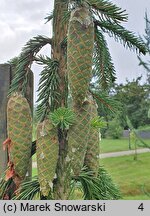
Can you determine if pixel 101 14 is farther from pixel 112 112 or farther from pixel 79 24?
pixel 112 112

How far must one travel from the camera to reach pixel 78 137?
634 mm

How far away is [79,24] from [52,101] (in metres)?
0.14

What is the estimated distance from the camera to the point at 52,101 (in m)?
0.67

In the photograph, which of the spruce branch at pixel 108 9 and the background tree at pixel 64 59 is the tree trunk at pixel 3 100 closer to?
the background tree at pixel 64 59

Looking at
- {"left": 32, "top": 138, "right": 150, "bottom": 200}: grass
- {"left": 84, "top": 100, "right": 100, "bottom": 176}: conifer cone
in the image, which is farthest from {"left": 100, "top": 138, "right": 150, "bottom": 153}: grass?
{"left": 84, "top": 100, "right": 100, "bottom": 176}: conifer cone

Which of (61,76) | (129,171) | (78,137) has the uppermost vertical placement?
(61,76)

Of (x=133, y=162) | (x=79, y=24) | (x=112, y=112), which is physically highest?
(x=79, y=24)

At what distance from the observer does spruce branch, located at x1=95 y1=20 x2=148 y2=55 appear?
696mm

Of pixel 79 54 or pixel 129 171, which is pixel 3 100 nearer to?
pixel 79 54

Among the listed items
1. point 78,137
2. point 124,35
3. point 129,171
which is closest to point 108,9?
point 124,35

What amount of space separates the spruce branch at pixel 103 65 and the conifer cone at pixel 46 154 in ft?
0.68

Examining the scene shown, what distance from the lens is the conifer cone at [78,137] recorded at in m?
0.63

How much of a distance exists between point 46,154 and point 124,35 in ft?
0.85

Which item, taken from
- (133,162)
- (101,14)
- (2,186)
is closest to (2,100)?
(2,186)
